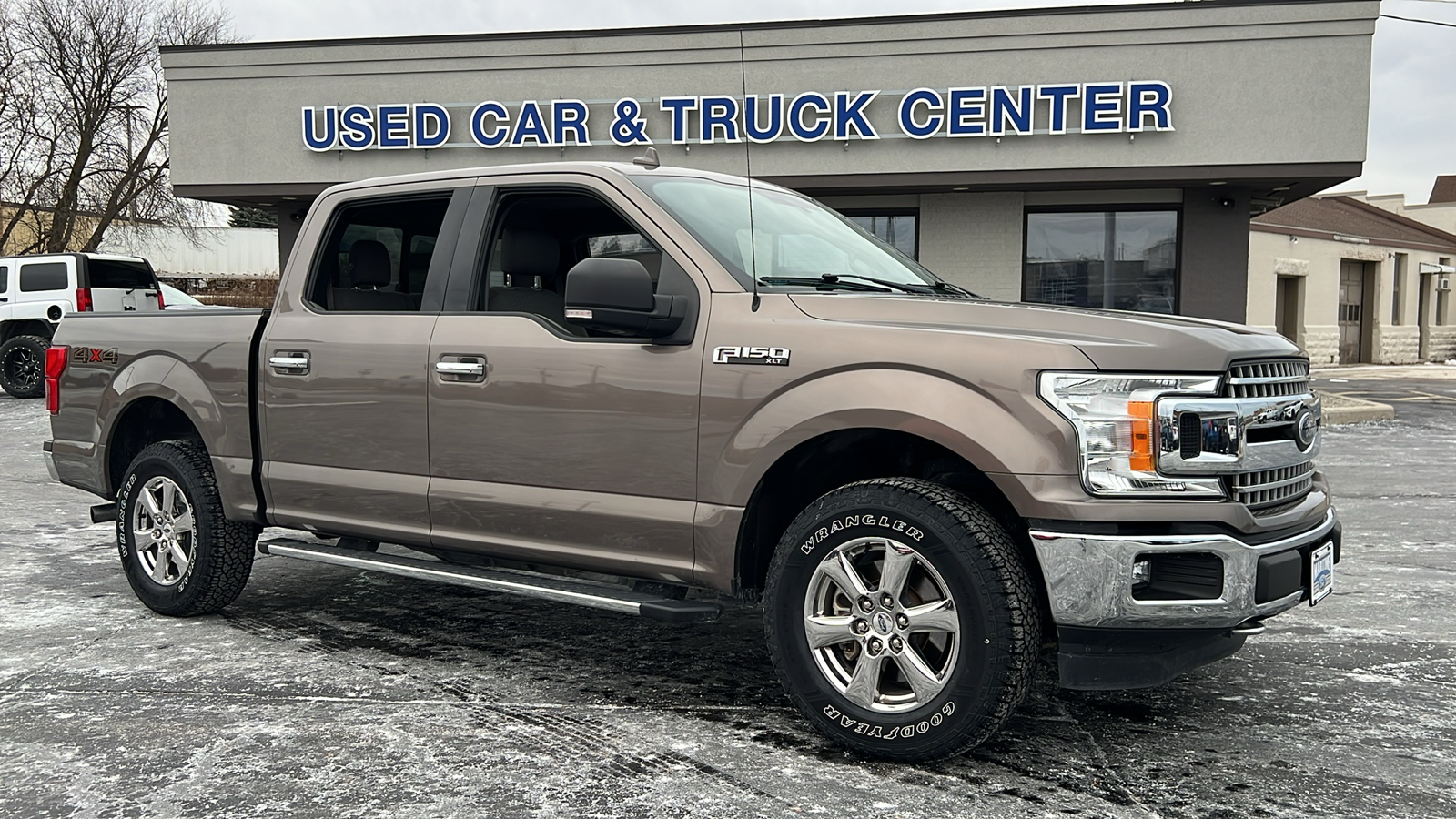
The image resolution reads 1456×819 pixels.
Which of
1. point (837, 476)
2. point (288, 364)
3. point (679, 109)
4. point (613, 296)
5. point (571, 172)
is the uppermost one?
point (679, 109)

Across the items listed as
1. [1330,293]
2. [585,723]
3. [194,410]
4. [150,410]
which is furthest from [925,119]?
[1330,293]

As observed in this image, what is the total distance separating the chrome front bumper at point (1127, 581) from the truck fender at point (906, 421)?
0.24m

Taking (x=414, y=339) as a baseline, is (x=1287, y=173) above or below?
above

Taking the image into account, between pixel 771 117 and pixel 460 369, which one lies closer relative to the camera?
pixel 460 369

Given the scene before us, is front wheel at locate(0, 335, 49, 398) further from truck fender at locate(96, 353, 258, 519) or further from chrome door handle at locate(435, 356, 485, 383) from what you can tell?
chrome door handle at locate(435, 356, 485, 383)

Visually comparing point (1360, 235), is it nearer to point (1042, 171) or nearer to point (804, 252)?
point (1042, 171)

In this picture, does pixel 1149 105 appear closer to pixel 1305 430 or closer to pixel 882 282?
pixel 882 282

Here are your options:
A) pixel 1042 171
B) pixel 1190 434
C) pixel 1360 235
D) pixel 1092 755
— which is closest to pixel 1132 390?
pixel 1190 434

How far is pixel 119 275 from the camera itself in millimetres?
19969

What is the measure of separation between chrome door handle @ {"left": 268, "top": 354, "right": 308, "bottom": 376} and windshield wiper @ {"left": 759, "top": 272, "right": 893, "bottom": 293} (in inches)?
82.5

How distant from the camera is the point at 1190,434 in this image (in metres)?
3.50

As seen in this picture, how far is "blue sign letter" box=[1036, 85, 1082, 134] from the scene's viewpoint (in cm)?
1664

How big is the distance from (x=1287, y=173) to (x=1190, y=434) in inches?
568

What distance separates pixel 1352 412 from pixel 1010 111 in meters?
5.96
